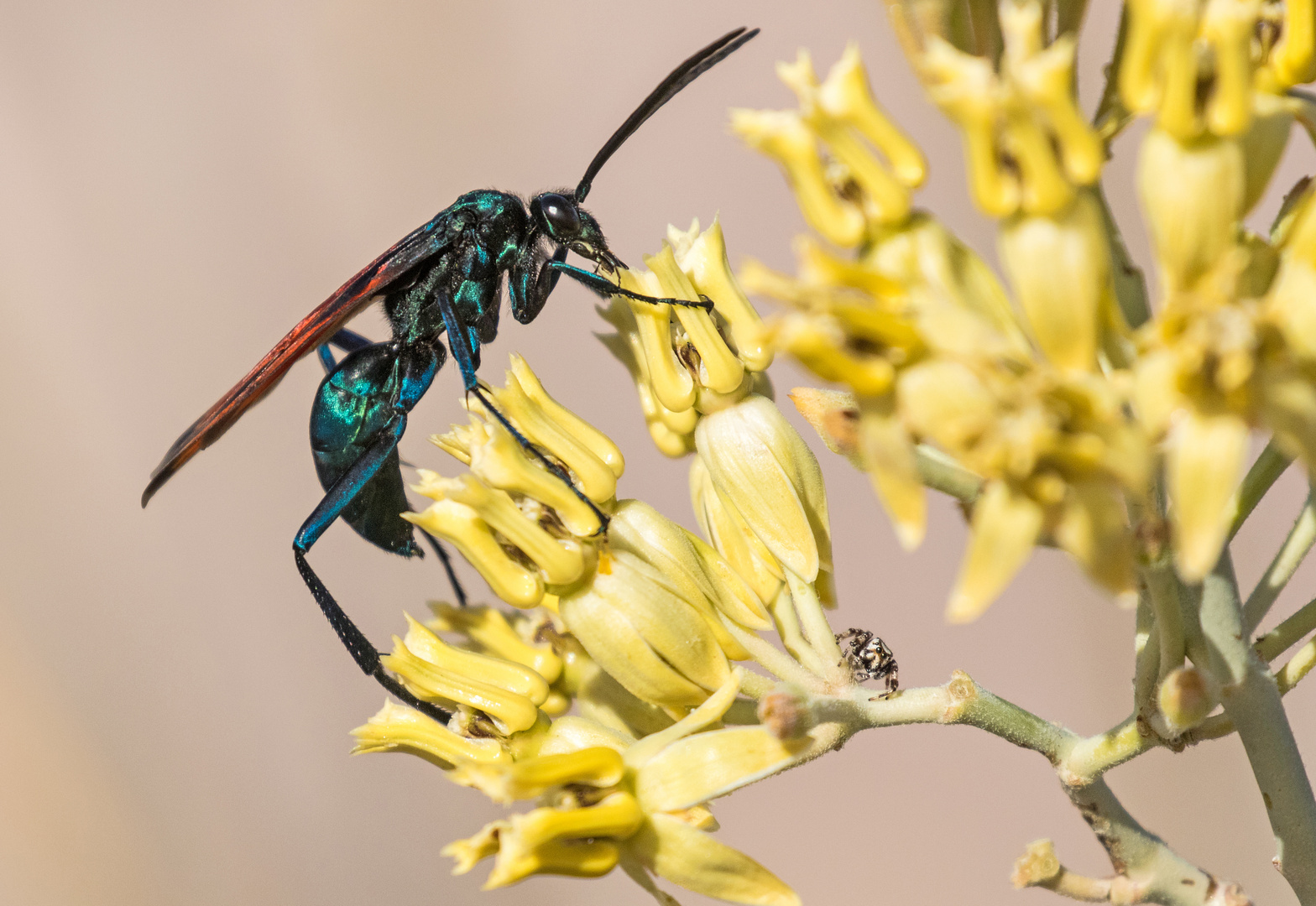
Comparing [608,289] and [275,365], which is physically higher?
[275,365]

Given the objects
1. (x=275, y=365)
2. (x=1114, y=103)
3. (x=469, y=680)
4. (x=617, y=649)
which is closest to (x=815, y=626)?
(x=617, y=649)

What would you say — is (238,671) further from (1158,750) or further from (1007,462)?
(1007,462)

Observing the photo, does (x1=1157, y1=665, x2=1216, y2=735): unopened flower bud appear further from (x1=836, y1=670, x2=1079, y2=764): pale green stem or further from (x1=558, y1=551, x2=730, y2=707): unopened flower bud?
(x1=558, y1=551, x2=730, y2=707): unopened flower bud

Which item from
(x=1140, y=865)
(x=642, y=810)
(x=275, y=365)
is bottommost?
(x=1140, y=865)

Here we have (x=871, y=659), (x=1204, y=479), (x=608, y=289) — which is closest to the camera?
(x=1204, y=479)

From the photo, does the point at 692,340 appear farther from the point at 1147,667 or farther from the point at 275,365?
the point at 275,365

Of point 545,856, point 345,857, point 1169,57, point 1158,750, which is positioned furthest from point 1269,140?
point 345,857

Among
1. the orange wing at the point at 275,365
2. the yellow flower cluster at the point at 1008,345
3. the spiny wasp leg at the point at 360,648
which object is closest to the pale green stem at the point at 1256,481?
the yellow flower cluster at the point at 1008,345
